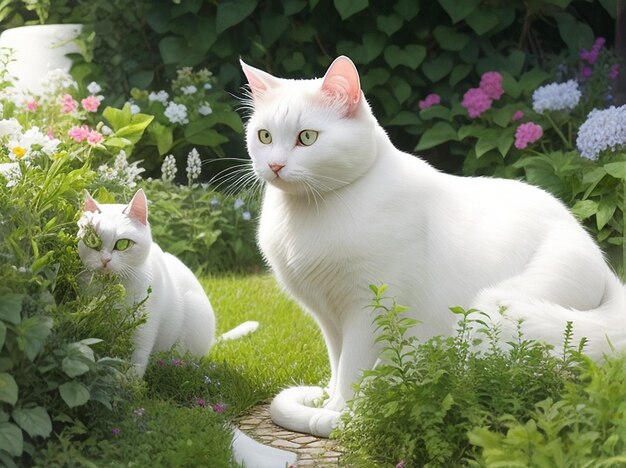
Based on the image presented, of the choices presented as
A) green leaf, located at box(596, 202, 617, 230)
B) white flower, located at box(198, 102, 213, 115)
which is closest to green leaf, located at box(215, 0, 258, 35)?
white flower, located at box(198, 102, 213, 115)

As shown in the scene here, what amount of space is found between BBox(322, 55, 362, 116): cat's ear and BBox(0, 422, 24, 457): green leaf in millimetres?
1555

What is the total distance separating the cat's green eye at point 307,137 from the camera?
3561 millimetres

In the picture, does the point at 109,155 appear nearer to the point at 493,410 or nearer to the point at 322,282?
the point at 322,282

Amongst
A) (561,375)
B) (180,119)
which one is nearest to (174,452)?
(561,375)

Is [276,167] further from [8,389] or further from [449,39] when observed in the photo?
[449,39]

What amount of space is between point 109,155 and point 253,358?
1.99 metres

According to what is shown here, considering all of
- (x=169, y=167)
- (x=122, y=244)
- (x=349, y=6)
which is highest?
(x=122, y=244)

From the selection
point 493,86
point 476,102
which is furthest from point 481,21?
point 476,102

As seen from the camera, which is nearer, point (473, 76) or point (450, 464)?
point (450, 464)

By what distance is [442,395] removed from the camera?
321 centimetres

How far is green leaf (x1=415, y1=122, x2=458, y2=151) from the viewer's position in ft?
21.7

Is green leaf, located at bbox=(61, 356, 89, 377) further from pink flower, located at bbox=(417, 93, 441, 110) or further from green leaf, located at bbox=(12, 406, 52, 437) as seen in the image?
pink flower, located at bbox=(417, 93, 441, 110)

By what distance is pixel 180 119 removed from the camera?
6879mm

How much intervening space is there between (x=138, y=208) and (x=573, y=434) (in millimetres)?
1817
